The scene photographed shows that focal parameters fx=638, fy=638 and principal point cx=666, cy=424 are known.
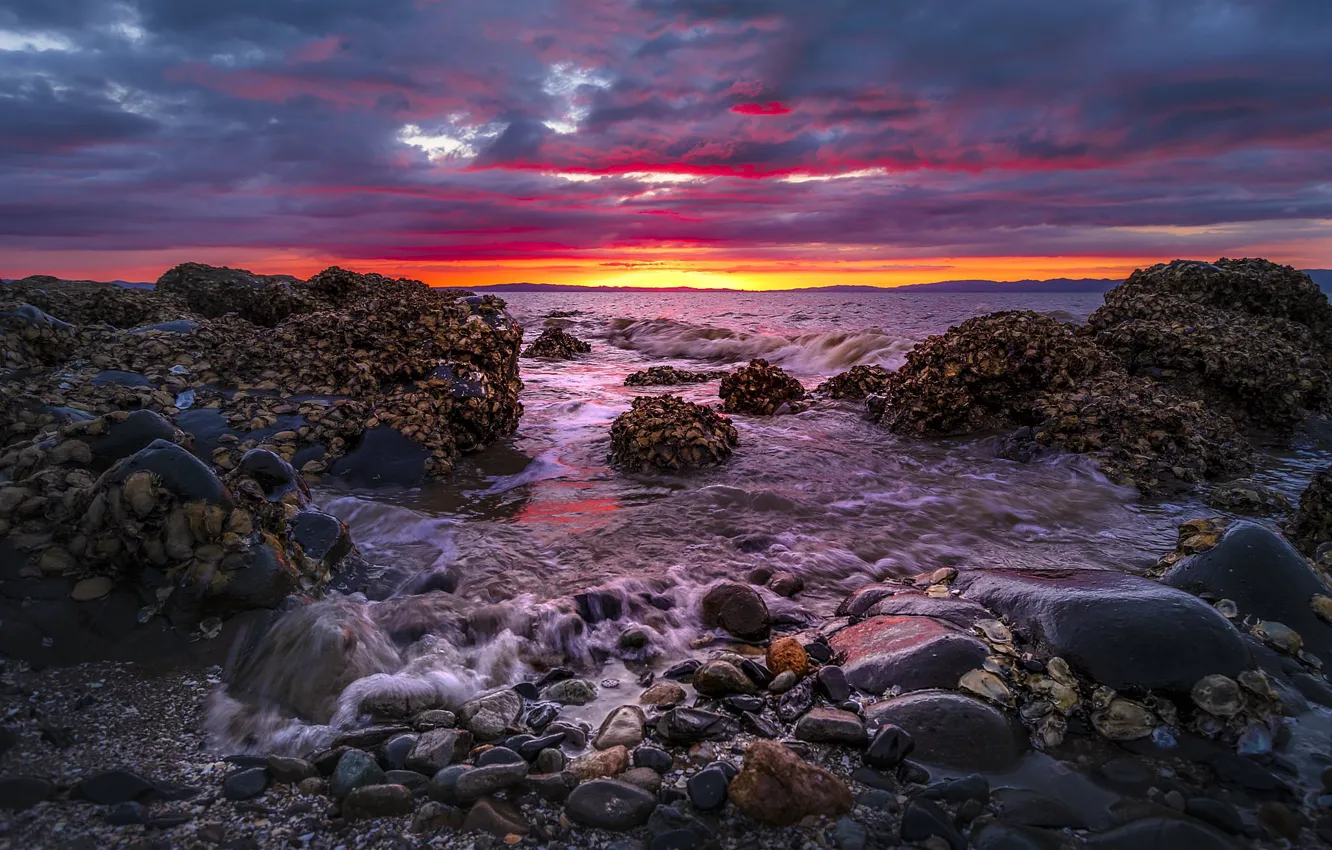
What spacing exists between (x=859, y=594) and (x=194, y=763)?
3.74 meters

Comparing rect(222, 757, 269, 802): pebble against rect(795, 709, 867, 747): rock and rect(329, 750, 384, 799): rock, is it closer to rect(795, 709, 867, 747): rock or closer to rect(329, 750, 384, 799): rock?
rect(329, 750, 384, 799): rock

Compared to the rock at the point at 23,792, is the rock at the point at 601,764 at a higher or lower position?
lower

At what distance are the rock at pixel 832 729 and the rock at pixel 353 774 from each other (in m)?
1.76

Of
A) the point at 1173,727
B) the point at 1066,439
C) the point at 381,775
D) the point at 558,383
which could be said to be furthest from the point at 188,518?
the point at 558,383

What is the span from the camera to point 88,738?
2.58 meters

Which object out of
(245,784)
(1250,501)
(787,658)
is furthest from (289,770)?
(1250,501)

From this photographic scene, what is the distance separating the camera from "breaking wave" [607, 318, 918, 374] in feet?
65.6

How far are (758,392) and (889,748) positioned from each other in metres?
9.48

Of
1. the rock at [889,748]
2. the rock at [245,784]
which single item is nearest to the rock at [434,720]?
the rock at [245,784]

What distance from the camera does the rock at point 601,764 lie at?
2.56m

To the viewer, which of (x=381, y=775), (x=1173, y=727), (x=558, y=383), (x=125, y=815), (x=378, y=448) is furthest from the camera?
(x=558, y=383)

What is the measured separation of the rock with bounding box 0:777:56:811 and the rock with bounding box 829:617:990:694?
10.8 ft

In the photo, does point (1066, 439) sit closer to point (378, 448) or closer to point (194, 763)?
point (378, 448)

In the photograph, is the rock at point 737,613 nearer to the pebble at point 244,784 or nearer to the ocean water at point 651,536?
the ocean water at point 651,536
